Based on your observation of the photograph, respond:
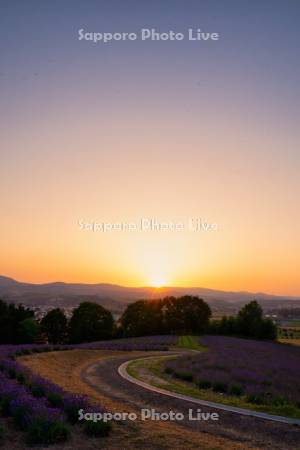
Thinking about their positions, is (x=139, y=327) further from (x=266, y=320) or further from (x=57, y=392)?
(x=57, y=392)

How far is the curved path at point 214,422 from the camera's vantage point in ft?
41.0

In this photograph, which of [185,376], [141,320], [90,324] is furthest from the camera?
[141,320]

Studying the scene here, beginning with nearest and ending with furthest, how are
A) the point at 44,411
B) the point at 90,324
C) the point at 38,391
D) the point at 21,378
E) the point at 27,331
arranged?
the point at 44,411 → the point at 38,391 → the point at 21,378 → the point at 27,331 → the point at 90,324

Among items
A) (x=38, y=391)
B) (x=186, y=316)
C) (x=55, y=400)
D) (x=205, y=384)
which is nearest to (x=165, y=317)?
(x=186, y=316)

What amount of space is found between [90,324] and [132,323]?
1066cm

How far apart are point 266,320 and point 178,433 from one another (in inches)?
2792

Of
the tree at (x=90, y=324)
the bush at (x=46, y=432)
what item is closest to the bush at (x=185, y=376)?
the bush at (x=46, y=432)

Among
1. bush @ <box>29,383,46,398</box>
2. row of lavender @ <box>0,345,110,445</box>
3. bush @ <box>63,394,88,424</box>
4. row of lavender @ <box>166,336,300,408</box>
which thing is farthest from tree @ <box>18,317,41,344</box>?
bush @ <box>63,394,88,424</box>

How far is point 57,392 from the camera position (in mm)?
15422

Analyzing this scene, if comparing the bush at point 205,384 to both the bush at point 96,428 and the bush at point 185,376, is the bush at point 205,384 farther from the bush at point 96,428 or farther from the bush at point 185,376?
the bush at point 96,428

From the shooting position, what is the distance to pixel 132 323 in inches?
3349

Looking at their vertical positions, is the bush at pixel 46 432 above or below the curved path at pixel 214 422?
above

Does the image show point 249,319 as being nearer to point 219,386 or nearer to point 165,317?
point 165,317

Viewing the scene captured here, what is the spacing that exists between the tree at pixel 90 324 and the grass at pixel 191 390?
44490mm
